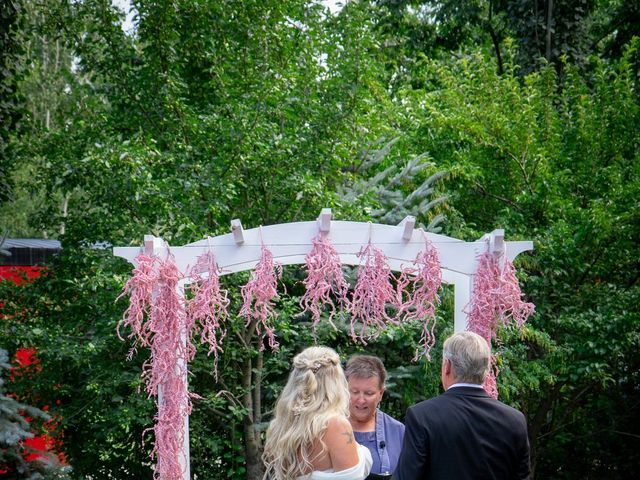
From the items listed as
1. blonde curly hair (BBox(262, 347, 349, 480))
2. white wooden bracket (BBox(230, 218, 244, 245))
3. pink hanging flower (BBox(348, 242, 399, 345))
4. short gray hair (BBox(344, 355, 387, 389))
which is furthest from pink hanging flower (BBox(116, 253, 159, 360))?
blonde curly hair (BBox(262, 347, 349, 480))

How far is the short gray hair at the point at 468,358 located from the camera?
112 inches

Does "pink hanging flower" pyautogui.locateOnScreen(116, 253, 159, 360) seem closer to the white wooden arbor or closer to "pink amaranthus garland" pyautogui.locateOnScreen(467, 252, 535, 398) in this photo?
the white wooden arbor

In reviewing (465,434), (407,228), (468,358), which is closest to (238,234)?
(407,228)

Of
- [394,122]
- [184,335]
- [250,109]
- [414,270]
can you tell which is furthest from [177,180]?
[394,122]

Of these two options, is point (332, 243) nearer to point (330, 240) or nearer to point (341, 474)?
point (330, 240)

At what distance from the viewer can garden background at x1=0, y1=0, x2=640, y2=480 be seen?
6.00 metres

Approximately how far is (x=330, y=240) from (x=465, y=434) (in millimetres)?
1864

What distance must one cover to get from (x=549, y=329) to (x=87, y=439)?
3741 millimetres

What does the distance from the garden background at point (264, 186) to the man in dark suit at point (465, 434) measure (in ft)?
8.82

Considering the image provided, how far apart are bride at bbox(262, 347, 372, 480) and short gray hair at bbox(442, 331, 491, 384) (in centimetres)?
41

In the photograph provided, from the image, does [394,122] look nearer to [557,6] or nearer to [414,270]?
[557,6]

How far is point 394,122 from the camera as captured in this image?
327 inches

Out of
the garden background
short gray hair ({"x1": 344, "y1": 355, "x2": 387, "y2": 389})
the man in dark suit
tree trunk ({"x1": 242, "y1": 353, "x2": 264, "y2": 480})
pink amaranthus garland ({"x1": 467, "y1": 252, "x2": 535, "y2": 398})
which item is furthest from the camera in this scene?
tree trunk ({"x1": 242, "y1": 353, "x2": 264, "y2": 480})

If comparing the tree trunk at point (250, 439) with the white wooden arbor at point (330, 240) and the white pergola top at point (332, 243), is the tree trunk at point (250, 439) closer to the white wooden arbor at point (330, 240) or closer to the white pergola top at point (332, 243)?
the white wooden arbor at point (330, 240)
